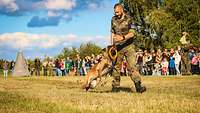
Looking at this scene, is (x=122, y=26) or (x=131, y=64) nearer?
(x=131, y=64)

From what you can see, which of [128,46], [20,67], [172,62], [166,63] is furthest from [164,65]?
[128,46]

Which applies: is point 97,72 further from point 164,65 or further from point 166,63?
point 164,65

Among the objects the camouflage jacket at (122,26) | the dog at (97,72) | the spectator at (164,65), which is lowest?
the dog at (97,72)

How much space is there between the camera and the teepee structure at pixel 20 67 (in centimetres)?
3851

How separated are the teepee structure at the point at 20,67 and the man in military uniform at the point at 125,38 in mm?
26240

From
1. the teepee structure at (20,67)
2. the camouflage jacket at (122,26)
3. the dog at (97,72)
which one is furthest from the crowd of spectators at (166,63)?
the camouflage jacket at (122,26)

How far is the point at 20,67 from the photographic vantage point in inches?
1539

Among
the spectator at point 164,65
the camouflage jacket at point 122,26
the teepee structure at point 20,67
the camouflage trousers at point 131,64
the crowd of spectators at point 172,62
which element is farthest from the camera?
the teepee structure at point 20,67

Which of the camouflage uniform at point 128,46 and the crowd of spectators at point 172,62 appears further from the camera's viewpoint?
the crowd of spectators at point 172,62

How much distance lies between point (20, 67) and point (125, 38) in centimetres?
2750

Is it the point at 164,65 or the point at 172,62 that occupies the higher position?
the point at 172,62

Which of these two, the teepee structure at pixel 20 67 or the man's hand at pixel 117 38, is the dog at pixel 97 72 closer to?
the man's hand at pixel 117 38

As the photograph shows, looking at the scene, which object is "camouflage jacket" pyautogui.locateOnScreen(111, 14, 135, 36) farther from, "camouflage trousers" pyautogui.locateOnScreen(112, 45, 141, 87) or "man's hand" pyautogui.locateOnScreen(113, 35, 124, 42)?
"camouflage trousers" pyautogui.locateOnScreen(112, 45, 141, 87)

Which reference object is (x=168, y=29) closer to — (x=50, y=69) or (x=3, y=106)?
(x=50, y=69)
